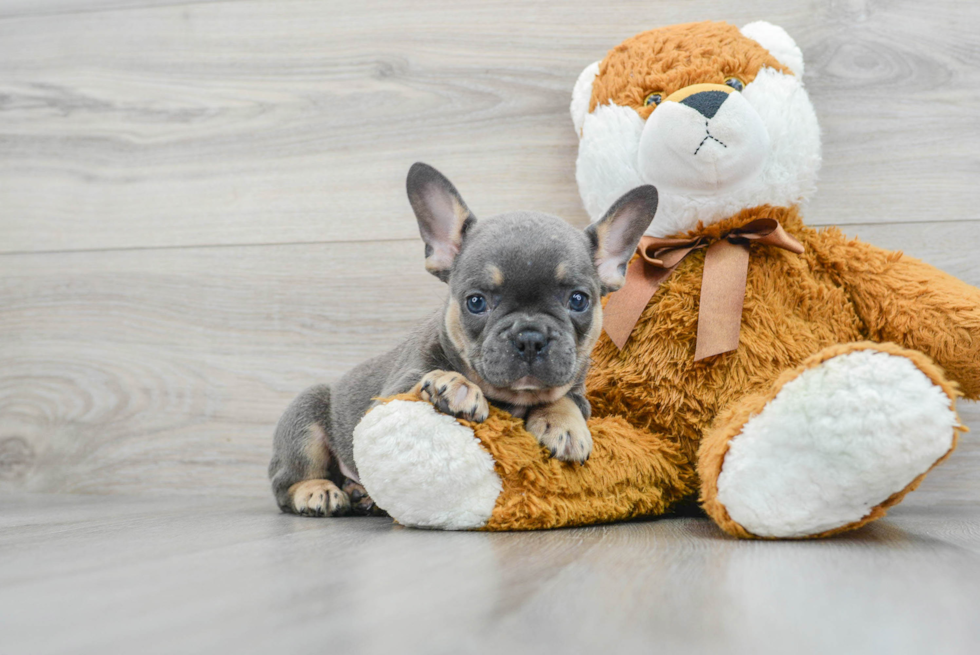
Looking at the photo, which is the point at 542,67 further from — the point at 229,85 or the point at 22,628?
the point at 22,628

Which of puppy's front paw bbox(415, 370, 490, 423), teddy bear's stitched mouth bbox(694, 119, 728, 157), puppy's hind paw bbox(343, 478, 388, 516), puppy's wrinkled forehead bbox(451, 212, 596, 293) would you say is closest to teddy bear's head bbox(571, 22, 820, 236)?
teddy bear's stitched mouth bbox(694, 119, 728, 157)

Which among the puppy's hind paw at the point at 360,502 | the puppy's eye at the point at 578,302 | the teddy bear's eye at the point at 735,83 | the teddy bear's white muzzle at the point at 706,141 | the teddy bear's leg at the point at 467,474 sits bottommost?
the puppy's hind paw at the point at 360,502

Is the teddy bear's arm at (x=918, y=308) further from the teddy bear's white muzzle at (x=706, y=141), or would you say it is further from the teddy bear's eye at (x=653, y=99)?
the teddy bear's eye at (x=653, y=99)

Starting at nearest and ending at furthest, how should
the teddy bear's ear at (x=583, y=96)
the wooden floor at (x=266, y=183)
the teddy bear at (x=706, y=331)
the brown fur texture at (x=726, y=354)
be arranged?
the teddy bear at (x=706, y=331) < the brown fur texture at (x=726, y=354) < the teddy bear's ear at (x=583, y=96) < the wooden floor at (x=266, y=183)

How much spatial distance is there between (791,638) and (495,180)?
4.98 feet

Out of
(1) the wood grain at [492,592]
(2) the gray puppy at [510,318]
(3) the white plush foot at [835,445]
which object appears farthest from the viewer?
(2) the gray puppy at [510,318]

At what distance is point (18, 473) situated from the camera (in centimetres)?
218

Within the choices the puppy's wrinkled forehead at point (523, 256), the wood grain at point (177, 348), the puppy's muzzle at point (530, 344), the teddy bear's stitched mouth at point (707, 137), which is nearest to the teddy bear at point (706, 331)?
the teddy bear's stitched mouth at point (707, 137)

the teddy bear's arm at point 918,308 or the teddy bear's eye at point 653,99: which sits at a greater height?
the teddy bear's eye at point 653,99

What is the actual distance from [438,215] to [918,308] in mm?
932

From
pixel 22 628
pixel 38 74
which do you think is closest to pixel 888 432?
pixel 22 628

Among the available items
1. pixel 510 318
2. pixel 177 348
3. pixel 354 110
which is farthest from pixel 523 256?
pixel 177 348

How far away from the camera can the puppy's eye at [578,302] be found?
4.47 ft

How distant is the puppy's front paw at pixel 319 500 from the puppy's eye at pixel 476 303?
0.55 meters
